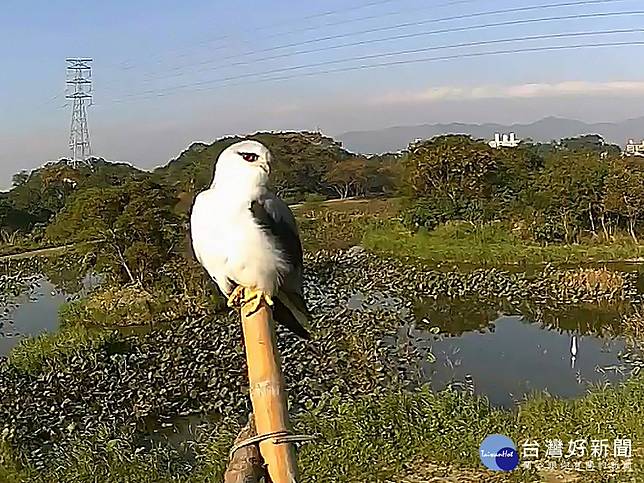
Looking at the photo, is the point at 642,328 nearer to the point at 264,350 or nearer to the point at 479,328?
the point at 479,328

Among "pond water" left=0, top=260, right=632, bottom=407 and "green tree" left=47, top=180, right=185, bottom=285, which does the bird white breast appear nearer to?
"pond water" left=0, top=260, right=632, bottom=407

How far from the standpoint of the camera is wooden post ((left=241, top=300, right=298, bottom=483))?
4.49 feet

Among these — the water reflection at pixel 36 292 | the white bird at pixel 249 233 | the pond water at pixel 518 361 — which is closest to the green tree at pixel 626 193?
the pond water at pixel 518 361

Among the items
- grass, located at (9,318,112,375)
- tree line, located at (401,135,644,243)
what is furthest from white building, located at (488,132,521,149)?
grass, located at (9,318,112,375)

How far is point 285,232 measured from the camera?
76.0 inches

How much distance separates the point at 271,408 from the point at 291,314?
49 centimetres

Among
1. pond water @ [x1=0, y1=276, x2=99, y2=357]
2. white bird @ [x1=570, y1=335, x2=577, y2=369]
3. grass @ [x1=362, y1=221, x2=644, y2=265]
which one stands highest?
grass @ [x1=362, y1=221, x2=644, y2=265]

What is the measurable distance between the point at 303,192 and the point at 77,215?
2044 centimetres

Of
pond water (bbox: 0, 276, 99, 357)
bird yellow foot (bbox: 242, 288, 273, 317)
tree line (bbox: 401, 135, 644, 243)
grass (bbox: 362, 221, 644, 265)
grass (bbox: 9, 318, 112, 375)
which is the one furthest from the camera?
tree line (bbox: 401, 135, 644, 243)

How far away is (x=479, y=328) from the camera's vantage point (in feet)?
37.7

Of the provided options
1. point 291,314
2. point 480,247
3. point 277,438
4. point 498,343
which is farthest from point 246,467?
point 480,247

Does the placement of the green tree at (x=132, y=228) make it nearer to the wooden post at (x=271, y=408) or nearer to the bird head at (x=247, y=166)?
the bird head at (x=247, y=166)

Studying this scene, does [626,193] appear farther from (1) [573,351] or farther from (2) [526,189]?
(1) [573,351]

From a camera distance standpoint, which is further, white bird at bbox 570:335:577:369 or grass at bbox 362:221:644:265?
grass at bbox 362:221:644:265
